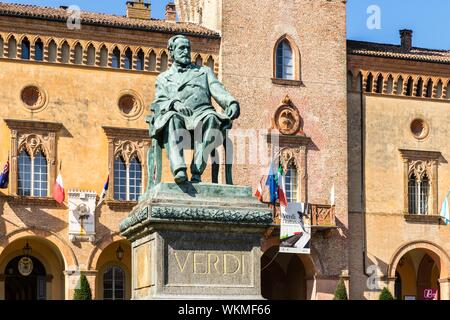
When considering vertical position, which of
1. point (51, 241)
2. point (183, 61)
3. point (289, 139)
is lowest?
point (51, 241)

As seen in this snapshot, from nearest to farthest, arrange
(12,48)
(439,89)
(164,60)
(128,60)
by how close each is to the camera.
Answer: (12,48) → (128,60) → (164,60) → (439,89)

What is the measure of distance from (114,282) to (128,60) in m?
7.26

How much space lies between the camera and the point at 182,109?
14648 mm

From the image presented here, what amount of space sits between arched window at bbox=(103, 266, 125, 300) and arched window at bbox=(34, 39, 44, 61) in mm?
7261

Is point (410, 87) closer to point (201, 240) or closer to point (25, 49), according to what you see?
point (25, 49)

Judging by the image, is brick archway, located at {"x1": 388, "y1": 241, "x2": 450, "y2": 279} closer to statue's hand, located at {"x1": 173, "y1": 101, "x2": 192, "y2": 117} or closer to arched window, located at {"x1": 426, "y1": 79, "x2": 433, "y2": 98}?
arched window, located at {"x1": 426, "y1": 79, "x2": 433, "y2": 98}

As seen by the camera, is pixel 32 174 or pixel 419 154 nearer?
pixel 32 174

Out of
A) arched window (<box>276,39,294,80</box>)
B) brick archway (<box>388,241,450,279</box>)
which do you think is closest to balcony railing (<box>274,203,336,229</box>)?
brick archway (<box>388,241,450,279</box>)

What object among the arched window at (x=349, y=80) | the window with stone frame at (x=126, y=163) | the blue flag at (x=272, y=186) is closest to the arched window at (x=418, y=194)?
the arched window at (x=349, y=80)

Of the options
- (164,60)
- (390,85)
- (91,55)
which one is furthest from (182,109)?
(390,85)

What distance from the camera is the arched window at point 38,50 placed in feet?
123

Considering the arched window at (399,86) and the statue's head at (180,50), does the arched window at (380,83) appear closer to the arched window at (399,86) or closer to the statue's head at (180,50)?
the arched window at (399,86)

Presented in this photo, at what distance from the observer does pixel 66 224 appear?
37219mm
